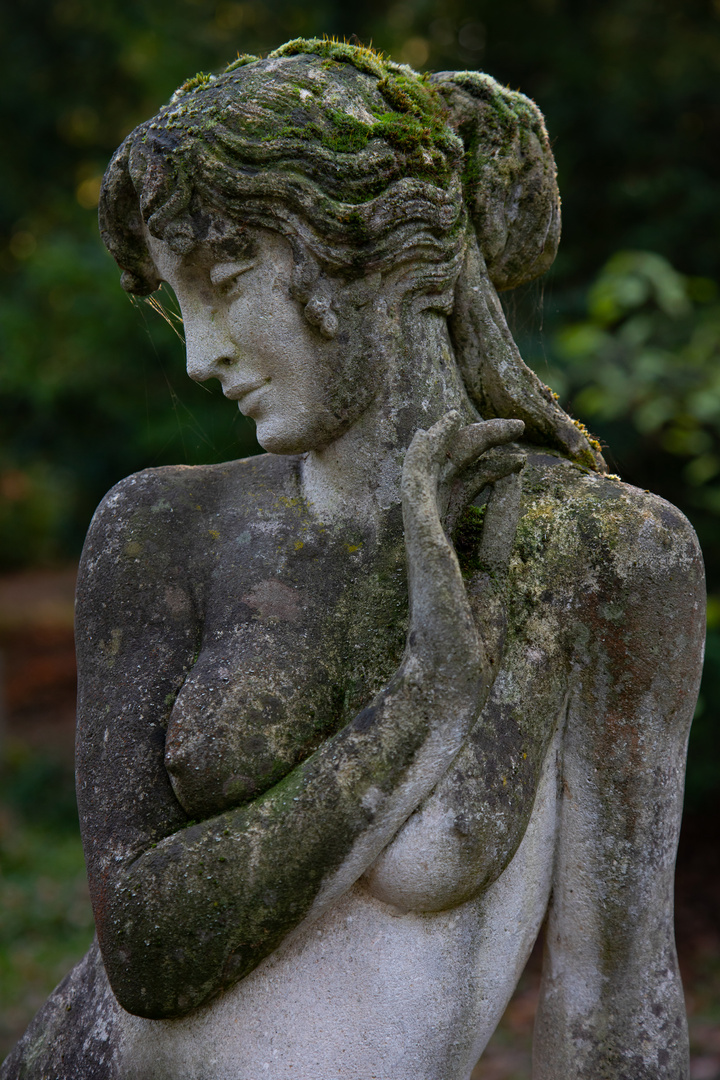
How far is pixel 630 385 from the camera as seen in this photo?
465 cm

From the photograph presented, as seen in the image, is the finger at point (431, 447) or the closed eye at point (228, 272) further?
the closed eye at point (228, 272)

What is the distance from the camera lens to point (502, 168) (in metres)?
2.06

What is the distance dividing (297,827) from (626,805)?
63 cm

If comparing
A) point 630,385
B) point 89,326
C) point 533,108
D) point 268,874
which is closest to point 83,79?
point 89,326

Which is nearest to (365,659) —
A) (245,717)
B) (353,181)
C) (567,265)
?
(245,717)

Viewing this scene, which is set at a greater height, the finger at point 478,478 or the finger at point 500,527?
Answer: the finger at point 478,478

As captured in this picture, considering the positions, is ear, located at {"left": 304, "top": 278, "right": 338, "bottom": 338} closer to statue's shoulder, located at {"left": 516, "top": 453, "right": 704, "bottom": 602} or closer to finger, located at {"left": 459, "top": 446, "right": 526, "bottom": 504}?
finger, located at {"left": 459, "top": 446, "right": 526, "bottom": 504}

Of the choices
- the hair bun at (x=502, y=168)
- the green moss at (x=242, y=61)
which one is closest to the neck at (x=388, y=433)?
the hair bun at (x=502, y=168)

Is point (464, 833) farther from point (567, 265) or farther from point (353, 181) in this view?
point (567, 265)

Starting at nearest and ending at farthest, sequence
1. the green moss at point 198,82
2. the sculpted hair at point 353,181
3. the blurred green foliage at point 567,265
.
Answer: the sculpted hair at point 353,181 < the green moss at point 198,82 < the blurred green foliage at point 567,265

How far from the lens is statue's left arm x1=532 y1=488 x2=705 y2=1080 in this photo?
189 cm

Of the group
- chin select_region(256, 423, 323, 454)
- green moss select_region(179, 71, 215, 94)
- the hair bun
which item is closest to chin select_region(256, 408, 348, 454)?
chin select_region(256, 423, 323, 454)

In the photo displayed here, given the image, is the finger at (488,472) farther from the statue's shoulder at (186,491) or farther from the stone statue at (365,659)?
the statue's shoulder at (186,491)

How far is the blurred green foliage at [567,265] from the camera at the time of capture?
485 centimetres
